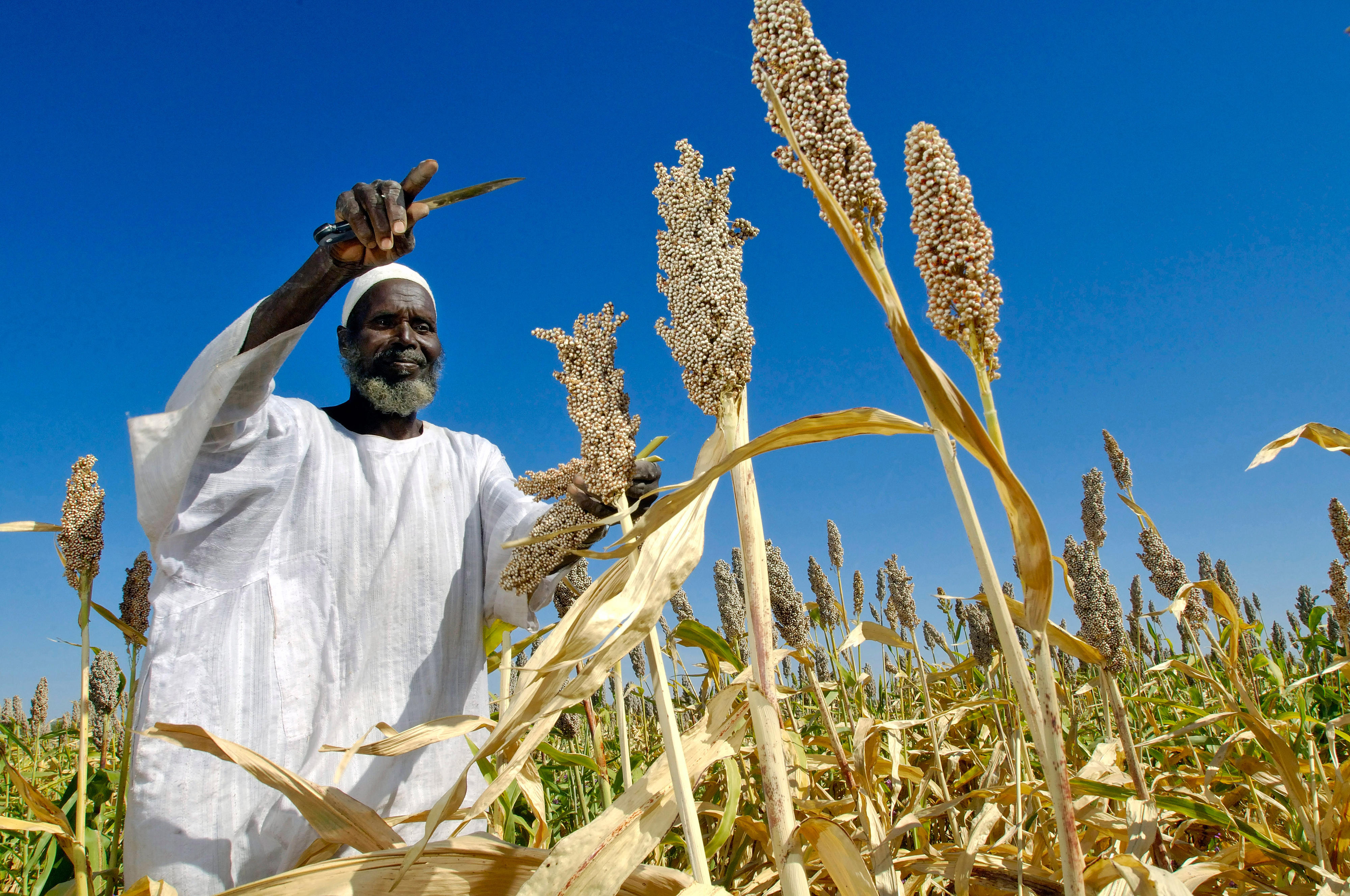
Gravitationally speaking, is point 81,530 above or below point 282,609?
above

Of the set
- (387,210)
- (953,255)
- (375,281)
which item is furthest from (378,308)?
(953,255)

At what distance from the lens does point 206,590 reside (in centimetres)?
293

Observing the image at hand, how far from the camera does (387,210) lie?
209 centimetres

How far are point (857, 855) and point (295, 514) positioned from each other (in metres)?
2.74

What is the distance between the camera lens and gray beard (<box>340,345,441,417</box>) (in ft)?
12.1

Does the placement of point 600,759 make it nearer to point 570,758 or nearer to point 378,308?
point 570,758

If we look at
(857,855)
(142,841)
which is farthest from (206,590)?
(857,855)

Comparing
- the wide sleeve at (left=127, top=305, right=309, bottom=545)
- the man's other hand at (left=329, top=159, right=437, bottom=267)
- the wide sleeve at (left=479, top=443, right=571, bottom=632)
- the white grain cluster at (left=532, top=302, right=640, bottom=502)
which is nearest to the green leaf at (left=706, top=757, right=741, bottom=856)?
the white grain cluster at (left=532, top=302, right=640, bottom=502)

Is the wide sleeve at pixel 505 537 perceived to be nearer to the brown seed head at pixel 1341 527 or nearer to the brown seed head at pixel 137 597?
the brown seed head at pixel 137 597

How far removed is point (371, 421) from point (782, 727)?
3.00 meters

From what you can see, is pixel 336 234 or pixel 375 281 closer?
pixel 336 234

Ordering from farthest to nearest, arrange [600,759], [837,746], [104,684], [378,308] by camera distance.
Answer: [104,684] → [378,308] → [600,759] → [837,746]

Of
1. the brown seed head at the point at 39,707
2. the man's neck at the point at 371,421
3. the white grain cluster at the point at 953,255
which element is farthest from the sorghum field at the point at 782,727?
the brown seed head at the point at 39,707

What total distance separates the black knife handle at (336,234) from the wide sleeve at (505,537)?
1113mm
